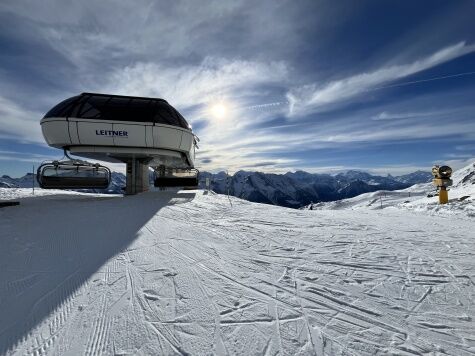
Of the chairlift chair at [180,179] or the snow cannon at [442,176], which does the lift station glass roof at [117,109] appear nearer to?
Result: the chairlift chair at [180,179]

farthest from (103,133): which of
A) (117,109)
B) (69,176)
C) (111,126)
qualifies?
(69,176)

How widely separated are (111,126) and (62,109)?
3.49 m

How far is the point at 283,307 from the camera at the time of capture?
12.8 feet

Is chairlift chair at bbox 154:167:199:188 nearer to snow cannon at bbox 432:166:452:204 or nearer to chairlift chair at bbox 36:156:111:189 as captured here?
chairlift chair at bbox 36:156:111:189

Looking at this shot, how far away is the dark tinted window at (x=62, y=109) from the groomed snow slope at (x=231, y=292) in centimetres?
1149

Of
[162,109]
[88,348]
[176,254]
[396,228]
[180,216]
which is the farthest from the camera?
[162,109]

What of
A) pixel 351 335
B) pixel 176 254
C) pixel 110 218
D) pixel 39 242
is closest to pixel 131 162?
pixel 110 218

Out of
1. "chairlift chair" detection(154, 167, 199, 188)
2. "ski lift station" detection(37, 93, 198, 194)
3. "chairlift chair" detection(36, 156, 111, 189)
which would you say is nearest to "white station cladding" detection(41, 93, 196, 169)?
"ski lift station" detection(37, 93, 198, 194)

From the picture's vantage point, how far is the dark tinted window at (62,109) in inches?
674

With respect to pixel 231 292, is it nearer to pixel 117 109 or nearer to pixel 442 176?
pixel 117 109

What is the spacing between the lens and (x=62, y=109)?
17391 millimetres

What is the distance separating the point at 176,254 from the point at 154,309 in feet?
7.98

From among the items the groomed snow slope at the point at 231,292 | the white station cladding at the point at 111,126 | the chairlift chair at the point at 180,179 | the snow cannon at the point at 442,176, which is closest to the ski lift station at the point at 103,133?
the white station cladding at the point at 111,126

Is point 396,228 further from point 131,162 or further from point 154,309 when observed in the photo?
point 131,162
